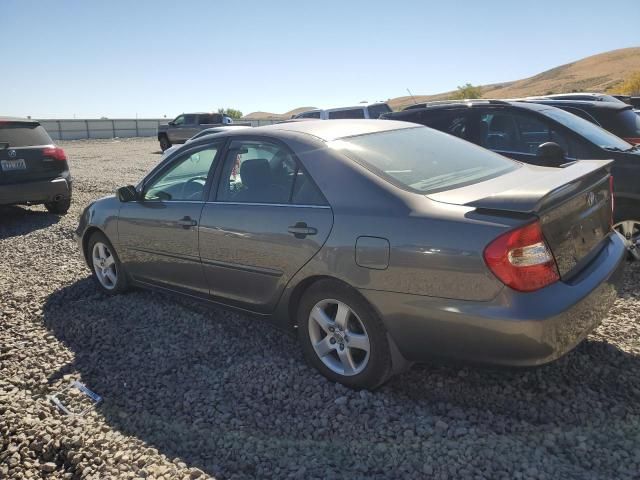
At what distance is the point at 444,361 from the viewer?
294 centimetres

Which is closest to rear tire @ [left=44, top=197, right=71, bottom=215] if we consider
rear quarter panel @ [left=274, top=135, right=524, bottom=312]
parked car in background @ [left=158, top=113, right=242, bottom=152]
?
rear quarter panel @ [left=274, top=135, right=524, bottom=312]

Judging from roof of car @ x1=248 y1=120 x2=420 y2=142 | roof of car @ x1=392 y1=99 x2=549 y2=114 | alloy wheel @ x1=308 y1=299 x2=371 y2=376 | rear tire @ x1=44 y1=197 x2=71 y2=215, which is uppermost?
roof of car @ x1=392 y1=99 x2=549 y2=114

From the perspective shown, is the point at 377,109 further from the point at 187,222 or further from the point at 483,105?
the point at 187,222

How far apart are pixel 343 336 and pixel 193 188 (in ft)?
6.00

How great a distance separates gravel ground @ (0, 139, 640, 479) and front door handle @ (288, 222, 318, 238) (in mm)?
910

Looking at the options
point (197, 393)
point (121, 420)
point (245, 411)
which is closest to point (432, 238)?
point (245, 411)

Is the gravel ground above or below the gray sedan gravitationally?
below

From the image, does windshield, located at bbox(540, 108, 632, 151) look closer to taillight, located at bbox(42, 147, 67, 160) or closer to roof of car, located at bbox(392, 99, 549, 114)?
roof of car, located at bbox(392, 99, 549, 114)

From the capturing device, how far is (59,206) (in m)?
9.40

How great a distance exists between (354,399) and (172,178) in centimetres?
249

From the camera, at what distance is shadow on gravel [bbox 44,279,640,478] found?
265cm

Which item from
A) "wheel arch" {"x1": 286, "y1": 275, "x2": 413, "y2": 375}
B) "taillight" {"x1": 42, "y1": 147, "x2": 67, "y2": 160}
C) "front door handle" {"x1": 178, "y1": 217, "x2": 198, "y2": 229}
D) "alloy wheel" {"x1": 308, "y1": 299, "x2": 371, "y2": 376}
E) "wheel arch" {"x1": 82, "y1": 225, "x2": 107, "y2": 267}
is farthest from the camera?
"taillight" {"x1": 42, "y1": 147, "x2": 67, "y2": 160}

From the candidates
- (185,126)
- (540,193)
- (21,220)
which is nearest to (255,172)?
(540,193)

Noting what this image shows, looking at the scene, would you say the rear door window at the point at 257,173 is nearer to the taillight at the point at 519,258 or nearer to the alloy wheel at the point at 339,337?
the alloy wheel at the point at 339,337
